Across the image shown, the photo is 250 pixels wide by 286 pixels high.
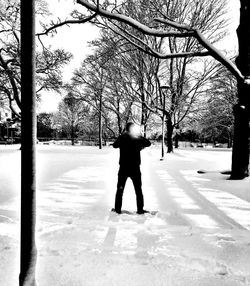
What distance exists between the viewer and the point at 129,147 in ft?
18.1

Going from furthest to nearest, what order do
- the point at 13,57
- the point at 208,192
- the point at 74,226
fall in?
the point at 13,57
the point at 208,192
the point at 74,226

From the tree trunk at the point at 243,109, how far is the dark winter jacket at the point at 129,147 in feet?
20.8

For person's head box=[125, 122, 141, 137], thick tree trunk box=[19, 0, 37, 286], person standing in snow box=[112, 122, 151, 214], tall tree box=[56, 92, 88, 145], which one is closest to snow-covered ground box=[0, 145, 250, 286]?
person standing in snow box=[112, 122, 151, 214]

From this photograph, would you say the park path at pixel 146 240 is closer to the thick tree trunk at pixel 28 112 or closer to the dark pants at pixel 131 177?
the dark pants at pixel 131 177

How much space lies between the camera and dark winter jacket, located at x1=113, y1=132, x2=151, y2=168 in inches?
217

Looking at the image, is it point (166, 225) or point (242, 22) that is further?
point (242, 22)

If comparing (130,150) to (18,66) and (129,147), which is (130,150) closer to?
(129,147)

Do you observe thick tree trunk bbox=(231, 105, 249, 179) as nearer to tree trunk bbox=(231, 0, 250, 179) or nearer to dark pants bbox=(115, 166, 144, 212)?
tree trunk bbox=(231, 0, 250, 179)

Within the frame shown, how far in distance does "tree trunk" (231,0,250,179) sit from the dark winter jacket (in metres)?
6.34

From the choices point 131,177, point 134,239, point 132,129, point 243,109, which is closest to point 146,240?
point 134,239

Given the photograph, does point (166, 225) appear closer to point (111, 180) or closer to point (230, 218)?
point (230, 218)

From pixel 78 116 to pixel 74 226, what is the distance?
210ft

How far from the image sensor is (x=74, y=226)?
487 cm

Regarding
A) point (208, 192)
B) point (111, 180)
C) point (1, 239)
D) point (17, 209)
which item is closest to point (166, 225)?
point (1, 239)
